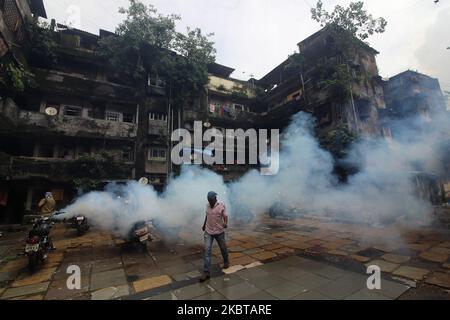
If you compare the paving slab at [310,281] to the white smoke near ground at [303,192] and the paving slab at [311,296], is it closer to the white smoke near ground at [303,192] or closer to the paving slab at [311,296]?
the paving slab at [311,296]

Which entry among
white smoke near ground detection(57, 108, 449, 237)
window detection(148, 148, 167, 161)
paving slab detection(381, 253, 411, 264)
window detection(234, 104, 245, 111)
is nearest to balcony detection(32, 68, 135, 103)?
window detection(148, 148, 167, 161)

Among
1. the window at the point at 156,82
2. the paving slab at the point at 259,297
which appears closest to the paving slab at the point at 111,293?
the paving slab at the point at 259,297

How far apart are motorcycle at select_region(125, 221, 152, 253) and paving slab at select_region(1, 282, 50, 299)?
7.23ft

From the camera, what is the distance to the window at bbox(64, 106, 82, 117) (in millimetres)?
17875

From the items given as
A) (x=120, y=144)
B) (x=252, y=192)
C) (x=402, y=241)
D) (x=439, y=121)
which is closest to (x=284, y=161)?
(x=252, y=192)

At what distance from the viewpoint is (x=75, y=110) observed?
18.2 metres

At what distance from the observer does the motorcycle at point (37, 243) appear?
5164 mm

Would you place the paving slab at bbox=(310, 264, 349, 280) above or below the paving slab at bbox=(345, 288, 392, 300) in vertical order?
above

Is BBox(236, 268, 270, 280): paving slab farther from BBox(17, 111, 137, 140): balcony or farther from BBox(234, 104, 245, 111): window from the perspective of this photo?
BBox(234, 104, 245, 111): window

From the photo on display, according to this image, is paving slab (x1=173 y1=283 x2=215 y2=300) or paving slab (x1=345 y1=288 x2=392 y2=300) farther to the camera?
paving slab (x1=173 y1=283 x2=215 y2=300)

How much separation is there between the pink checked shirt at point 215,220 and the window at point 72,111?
17.9m

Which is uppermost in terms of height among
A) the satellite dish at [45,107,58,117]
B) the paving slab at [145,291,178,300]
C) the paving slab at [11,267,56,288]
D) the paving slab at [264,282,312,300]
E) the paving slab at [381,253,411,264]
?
the satellite dish at [45,107,58,117]

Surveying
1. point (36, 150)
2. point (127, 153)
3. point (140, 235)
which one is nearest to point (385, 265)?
point (140, 235)
